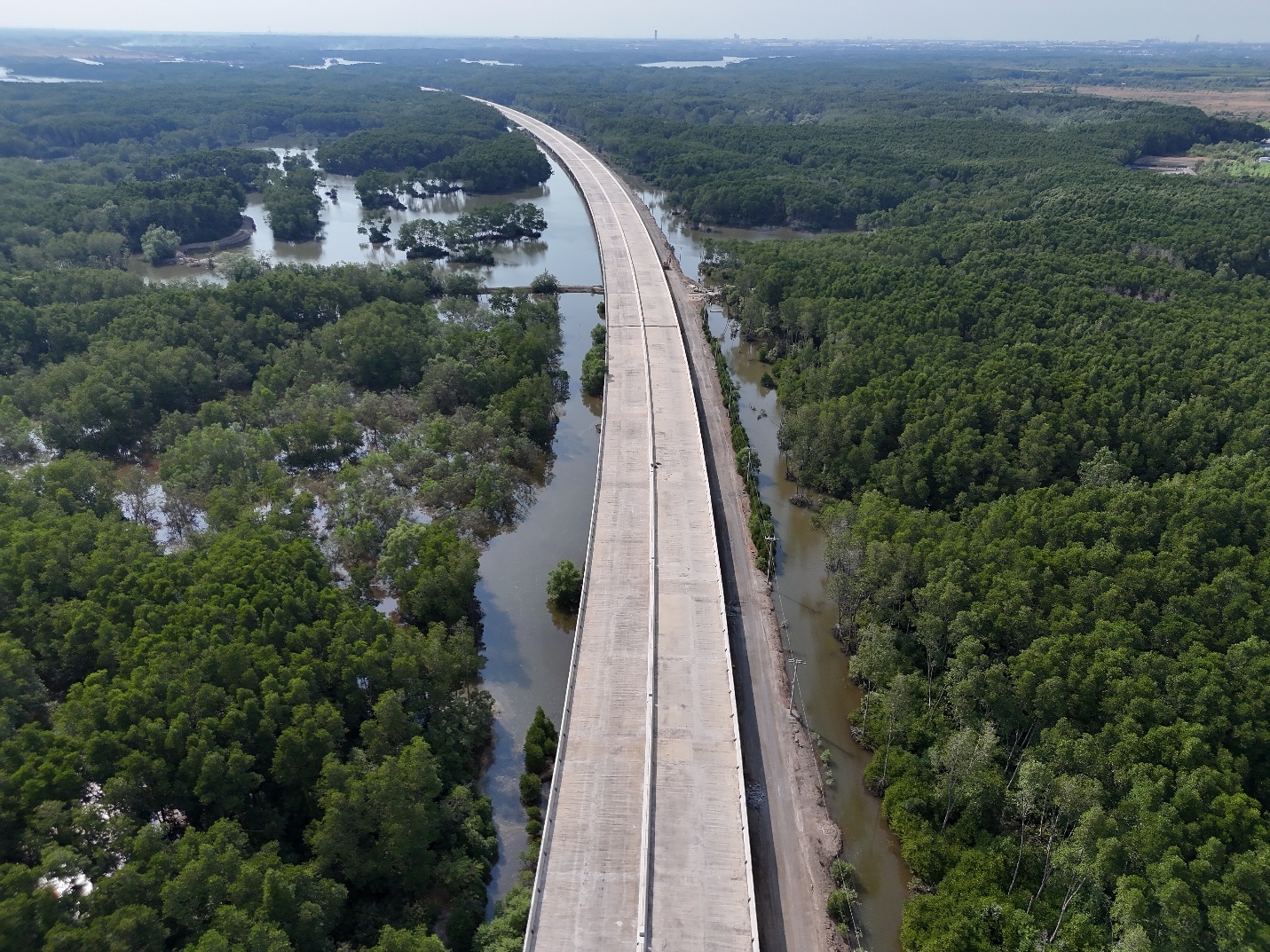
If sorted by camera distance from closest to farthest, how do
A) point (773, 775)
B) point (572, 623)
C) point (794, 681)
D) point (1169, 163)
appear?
point (773, 775), point (794, 681), point (572, 623), point (1169, 163)

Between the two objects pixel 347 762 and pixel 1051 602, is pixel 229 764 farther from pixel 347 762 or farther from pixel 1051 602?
pixel 1051 602

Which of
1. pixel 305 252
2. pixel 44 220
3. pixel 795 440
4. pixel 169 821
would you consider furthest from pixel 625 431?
pixel 44 220

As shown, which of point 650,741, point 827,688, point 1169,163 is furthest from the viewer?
point 1169,163

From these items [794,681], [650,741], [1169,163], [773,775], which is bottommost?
[773,775]

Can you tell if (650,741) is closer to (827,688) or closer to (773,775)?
(773,775)

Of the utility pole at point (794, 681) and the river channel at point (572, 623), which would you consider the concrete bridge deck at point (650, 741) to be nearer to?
the utility pole at point (794, 681)

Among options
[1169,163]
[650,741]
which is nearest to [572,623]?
[650,741]

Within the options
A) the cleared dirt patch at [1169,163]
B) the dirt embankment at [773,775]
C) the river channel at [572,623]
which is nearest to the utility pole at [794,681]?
the dirt embankment at [773,775]
